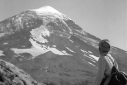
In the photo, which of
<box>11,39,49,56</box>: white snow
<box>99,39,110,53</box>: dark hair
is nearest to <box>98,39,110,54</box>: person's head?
<box>99,39,110,53</box>: dark hair

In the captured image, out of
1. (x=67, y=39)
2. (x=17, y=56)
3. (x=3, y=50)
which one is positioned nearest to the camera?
(x=17, y=56)

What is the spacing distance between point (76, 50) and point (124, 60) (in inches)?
1605

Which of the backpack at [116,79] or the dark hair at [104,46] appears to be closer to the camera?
the backpack at [116,79]

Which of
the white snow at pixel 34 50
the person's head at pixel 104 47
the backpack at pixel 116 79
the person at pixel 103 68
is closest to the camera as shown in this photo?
the backpack at pixel 116 79

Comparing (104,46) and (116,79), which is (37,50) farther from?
(116,79)

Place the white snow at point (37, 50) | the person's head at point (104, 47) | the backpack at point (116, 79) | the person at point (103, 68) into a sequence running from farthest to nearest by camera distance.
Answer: the white snow at point (37, 50), the person's head at point (104, 47), the person at point (103, 68), the backpack at point (116, 79)

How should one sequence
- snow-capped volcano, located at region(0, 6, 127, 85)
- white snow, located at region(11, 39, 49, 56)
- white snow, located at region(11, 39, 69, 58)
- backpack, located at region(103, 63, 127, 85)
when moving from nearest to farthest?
backpack, located at region(103, 63, 127, 85) < snow-capped volcano, located at region(0, 6, 127, 85) < white snow, located at region(11, 39, 69, 58) < white snow, located at region(11, 39, 49, 56)

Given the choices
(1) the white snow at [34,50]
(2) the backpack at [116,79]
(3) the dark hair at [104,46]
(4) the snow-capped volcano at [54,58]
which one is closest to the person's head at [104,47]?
(3) the dark hair at [104,46]

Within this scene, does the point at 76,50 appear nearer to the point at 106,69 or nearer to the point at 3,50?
the point at 3,50

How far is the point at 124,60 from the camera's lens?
187 meters

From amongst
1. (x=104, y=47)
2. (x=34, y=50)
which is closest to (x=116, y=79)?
(x=104, y=47)

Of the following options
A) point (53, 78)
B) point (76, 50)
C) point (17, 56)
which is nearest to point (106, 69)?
point (53, 78)

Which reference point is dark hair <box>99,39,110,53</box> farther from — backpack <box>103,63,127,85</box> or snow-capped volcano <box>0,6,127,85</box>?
snow-capped volcano <box>0,6,127,85</box>

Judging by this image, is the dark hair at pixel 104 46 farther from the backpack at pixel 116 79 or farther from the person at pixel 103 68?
the backpack at pixel 116 79
